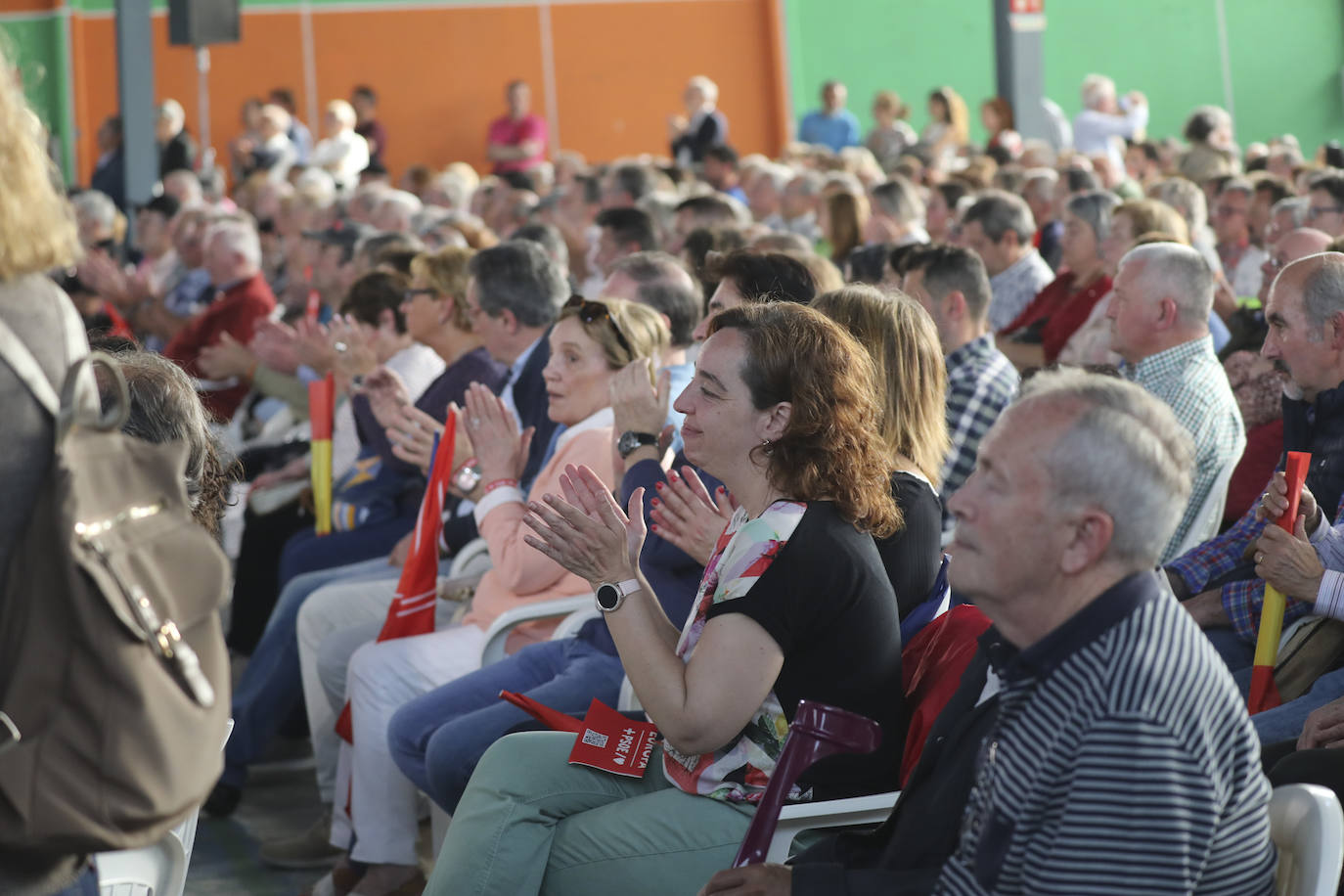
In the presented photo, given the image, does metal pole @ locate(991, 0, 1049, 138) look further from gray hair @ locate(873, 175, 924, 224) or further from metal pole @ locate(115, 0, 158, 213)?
metal pole @ locate(115, 0, 158, 213)

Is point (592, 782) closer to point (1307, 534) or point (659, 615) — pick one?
point (659, 615)

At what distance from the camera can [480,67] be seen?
16.0m

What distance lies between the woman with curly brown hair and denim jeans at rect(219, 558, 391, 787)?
5.81 feet

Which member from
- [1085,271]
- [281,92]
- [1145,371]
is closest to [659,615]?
[1145,371]

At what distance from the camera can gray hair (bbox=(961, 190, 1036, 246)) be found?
19.5 feet

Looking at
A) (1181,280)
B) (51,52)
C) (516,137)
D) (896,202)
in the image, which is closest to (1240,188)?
(896,202)

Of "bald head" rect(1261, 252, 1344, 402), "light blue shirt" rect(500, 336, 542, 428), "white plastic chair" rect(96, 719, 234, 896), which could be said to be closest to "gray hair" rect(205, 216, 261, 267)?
"light blue shirt" rect(500, 336, 542, 428)

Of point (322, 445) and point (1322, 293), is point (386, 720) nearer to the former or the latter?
point (322, 445)

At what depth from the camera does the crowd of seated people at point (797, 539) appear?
5.01 ft

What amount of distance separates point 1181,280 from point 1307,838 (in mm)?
2283

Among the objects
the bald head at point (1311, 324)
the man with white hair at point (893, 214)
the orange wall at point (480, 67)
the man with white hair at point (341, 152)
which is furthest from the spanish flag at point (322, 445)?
the orange wall at point (480, 67)

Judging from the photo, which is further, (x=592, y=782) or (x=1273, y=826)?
(x=592, y=782)

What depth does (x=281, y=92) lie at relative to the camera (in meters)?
14.3

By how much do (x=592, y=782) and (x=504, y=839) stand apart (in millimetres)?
162
